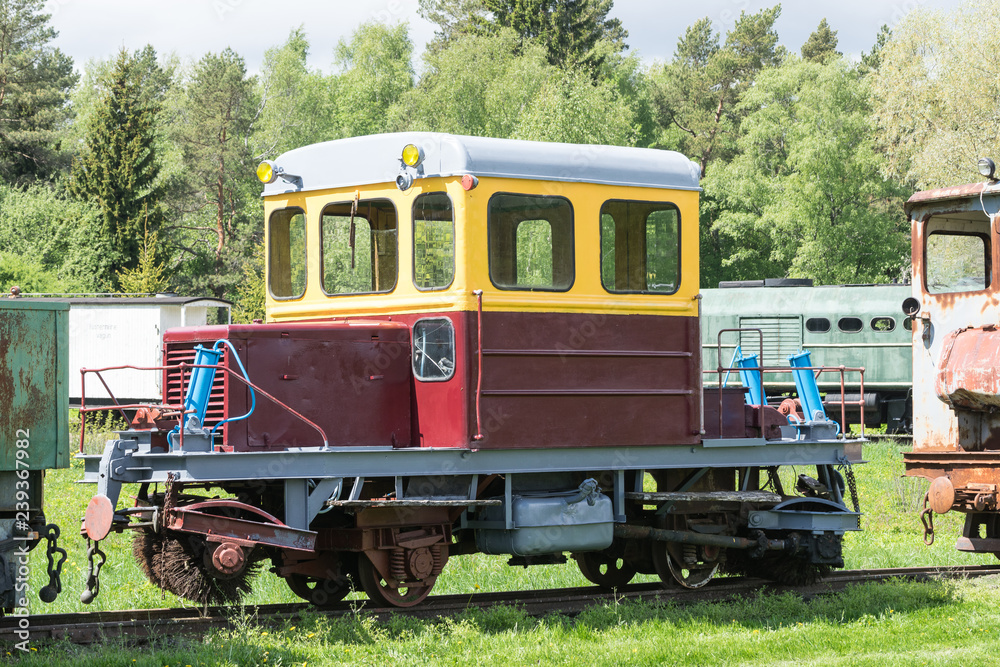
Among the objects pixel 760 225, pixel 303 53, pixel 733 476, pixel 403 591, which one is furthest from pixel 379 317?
pixel 303 53

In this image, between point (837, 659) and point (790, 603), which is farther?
point (790, 603)

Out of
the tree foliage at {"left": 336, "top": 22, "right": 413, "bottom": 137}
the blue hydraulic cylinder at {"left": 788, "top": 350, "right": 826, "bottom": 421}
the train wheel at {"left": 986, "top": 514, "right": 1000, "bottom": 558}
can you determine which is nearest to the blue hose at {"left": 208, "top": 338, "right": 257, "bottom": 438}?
the blue hydraulic cylinder at {"left": 788, "top": 350, "right": 826, "bottom": 421}

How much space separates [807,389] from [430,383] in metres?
3.96

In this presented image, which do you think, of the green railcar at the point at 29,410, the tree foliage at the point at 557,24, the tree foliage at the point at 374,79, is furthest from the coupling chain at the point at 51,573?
the tree foliage at the point at 557,24

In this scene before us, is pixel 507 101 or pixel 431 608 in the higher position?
pixel 507 101

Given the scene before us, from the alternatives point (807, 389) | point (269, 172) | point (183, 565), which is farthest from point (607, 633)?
point (269, 172)

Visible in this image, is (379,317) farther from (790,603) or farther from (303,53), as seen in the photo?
(303,53)

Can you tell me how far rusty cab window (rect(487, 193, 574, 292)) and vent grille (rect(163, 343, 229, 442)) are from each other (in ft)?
7.03

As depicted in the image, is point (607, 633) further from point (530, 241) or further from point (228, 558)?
point (530, 241)

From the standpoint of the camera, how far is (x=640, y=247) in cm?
944

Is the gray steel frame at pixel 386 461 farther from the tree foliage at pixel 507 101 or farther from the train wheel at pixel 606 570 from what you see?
the tree foliage at pixel 507 101

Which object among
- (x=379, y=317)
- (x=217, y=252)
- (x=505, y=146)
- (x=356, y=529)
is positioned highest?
(x=217, y=252)

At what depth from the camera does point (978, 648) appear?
26.4 ft

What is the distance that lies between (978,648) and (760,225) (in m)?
36.8
